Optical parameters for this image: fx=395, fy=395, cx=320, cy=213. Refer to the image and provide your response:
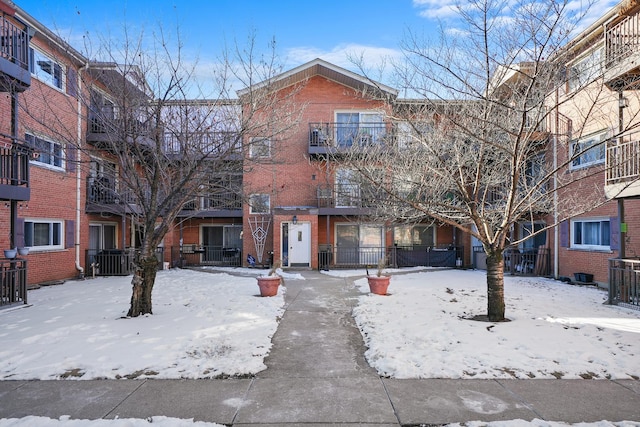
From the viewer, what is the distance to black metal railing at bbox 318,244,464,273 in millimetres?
18953

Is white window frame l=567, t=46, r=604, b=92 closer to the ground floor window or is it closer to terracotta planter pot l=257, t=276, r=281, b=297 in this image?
terracotta planter pot l=257, t=276, r=281, b=297

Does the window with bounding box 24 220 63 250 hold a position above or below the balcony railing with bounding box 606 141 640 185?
below

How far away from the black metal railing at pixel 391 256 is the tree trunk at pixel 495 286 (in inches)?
446

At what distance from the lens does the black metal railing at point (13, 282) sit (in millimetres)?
8906

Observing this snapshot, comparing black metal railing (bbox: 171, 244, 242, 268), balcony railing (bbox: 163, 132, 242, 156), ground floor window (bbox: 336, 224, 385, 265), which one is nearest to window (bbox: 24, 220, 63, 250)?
black metal railing (bbox: 171, 244, 242, 268)

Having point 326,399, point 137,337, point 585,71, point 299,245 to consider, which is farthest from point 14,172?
point 585,71

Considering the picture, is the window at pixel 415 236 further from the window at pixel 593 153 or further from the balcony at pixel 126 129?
the balcony at pixel 126 129

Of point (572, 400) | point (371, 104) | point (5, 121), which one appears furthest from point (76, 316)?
point (371, 104)

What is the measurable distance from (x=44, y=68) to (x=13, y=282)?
8113mm

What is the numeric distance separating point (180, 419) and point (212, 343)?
2.39 meters

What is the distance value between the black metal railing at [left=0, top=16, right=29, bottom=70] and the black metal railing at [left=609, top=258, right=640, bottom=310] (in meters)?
15.1

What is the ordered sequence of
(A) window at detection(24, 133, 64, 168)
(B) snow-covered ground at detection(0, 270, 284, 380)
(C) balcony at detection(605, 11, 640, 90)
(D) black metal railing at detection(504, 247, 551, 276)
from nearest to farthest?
(B) snow-covered ground at detection(0, 270, 284, 380)
(C) balcony at detection(605, 11, 640, 90)
(A) window at detection(24, 133, 64, 168)
(D) black metal railing at detection(504, 247, 551, 276)

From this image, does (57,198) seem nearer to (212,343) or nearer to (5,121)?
(5,121)

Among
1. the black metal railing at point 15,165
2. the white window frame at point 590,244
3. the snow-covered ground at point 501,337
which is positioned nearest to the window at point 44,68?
the black metal railing at point 15,165
